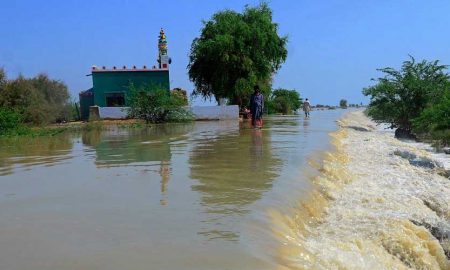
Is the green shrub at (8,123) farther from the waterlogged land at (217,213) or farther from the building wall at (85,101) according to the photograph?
the building wall at (85,101)

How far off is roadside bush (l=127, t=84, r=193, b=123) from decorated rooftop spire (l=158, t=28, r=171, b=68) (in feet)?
21.3

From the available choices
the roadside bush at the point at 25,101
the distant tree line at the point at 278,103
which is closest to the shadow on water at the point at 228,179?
the roadside bush at the point at 25,101

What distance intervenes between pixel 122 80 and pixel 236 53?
8.43 m

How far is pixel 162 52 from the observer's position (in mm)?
38219

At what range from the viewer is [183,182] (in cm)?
775

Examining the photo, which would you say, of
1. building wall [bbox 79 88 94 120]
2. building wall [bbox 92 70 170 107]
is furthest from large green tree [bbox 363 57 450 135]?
building wall [bbox 79 88 94 120]

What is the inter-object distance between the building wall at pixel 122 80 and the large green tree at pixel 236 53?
11.1 feet

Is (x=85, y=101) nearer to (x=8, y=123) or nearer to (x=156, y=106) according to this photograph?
(x=156, y=106)

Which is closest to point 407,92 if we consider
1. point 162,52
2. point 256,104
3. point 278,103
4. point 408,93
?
point 408,93

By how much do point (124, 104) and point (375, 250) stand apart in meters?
31.8

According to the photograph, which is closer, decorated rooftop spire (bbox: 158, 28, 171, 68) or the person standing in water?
the person standing in water

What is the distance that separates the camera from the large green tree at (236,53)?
35.1m

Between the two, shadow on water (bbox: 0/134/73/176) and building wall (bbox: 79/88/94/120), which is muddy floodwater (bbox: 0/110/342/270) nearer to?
shadow on water (bbox: 0/134/73/176)

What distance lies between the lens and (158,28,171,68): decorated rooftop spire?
119 ft
